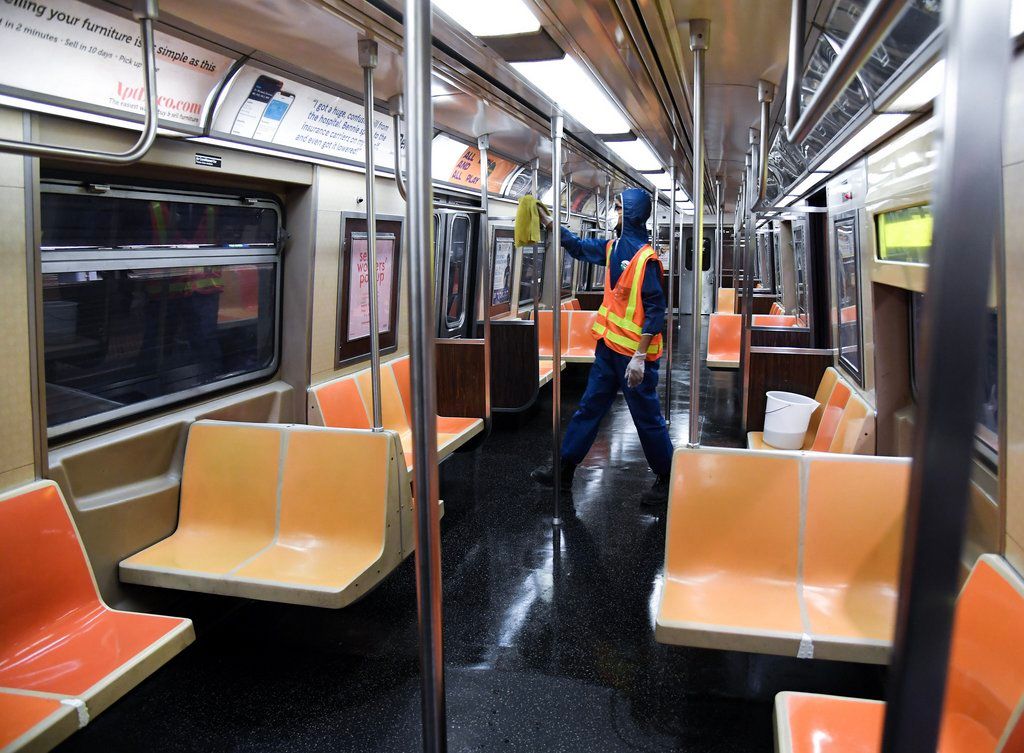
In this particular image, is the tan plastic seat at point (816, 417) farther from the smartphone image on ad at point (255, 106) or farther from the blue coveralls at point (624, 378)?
the smartphone image on ad at point (255, 106)

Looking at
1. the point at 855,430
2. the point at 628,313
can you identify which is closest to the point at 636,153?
the point at 628,313

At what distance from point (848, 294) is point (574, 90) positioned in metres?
2.13

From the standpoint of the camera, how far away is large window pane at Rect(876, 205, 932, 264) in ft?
9.28

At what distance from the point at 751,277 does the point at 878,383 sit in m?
1.38

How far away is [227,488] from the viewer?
3.29m

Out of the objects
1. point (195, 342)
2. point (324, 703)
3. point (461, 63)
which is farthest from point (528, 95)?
point (324, 703)

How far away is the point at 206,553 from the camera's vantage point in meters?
3.08

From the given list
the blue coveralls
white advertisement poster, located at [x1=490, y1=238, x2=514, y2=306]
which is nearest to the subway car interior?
the blue coveralls

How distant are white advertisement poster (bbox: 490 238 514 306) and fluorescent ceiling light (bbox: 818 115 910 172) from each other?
448 centimetres

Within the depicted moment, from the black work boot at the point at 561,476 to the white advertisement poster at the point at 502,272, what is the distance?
3.40 m

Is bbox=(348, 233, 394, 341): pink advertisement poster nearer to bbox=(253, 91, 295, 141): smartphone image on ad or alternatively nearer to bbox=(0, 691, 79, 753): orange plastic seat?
bbox=(253, 91, 295, 141): smartphone image on ad

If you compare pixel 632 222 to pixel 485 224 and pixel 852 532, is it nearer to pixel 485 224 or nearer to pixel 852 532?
pixel 485 224

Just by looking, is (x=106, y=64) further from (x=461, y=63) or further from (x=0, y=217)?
(x=461, y=63)

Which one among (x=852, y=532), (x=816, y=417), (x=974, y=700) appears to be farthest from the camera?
(x=816, y=417)
